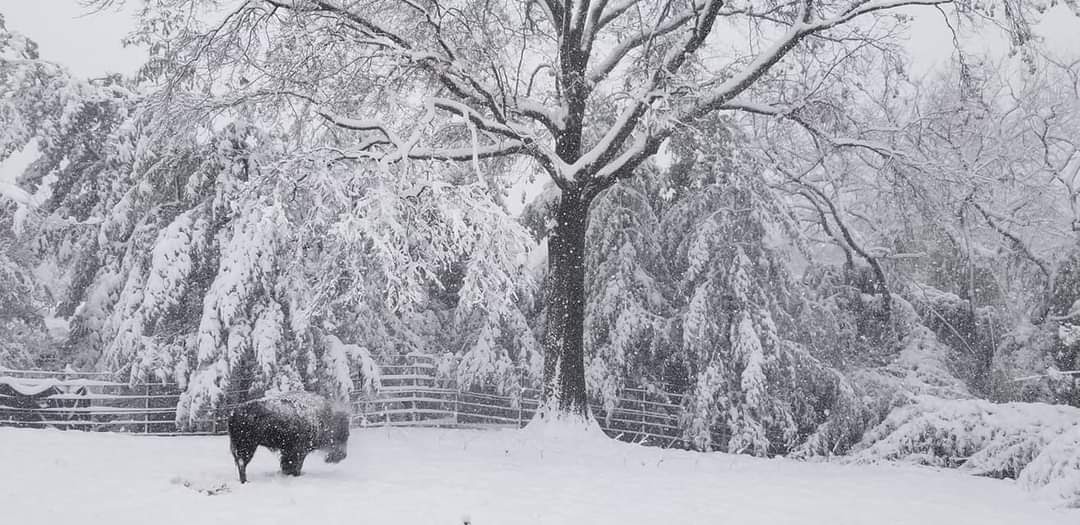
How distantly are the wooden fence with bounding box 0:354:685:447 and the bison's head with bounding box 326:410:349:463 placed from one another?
4245 millimetres

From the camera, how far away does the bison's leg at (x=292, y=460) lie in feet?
24.3

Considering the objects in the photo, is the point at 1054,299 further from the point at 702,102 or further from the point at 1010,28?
the point at 702,102

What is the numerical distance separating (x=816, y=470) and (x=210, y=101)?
391 inches

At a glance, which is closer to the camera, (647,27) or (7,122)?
(647,27)

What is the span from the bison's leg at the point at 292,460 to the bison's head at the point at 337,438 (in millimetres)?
619

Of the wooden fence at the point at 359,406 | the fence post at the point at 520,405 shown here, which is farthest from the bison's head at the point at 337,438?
the fence post at the point at 520,405

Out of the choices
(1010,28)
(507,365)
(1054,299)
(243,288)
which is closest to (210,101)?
(243,288)

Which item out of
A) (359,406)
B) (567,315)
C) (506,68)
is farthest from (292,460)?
(359,406)

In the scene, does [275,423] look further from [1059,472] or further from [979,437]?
[979,437]

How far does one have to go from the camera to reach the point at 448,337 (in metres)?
17.9

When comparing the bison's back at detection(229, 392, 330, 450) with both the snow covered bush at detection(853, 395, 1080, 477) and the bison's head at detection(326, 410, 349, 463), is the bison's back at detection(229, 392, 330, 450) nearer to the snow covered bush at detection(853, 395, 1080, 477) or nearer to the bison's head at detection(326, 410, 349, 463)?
the bison's head at detection(326, 410, 349, 463)

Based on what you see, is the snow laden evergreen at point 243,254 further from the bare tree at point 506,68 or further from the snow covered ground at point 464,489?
the snow covered ground at point 464,489

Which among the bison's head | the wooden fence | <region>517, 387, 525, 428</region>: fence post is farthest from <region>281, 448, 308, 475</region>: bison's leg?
<region>517, 387, 525, 428</region>: fence post

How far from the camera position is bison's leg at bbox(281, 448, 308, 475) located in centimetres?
741
